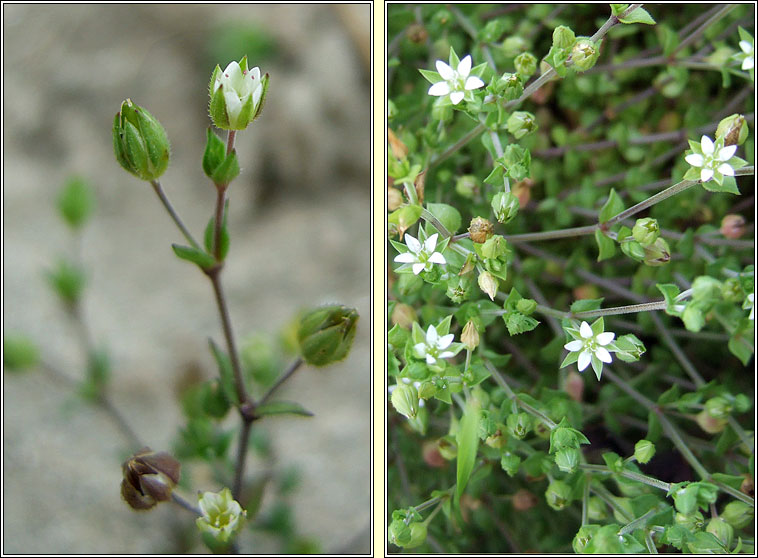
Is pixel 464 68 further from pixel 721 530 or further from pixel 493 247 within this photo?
pixel 721 530

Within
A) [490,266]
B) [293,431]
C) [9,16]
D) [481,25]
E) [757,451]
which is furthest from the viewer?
[9,16]

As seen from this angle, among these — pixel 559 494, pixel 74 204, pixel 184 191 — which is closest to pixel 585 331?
pixel 559 494

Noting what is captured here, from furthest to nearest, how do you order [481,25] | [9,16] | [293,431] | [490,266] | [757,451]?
1. [9,16]
2. [293,431]
3. [481,25]
4. [757,451]
5. [490,266]

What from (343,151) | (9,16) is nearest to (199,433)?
(343,151)

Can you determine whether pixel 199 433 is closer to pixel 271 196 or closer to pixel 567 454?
pixel 567 454

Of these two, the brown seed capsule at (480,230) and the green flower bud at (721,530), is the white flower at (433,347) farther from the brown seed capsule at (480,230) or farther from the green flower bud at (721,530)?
the green flower bud at (721,530)

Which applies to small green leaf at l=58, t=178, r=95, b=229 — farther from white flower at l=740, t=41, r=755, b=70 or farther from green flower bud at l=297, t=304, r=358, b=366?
white flower at l=740, t=41, r=755, b=70

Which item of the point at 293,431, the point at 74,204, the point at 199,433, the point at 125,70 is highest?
the point at 125,70
